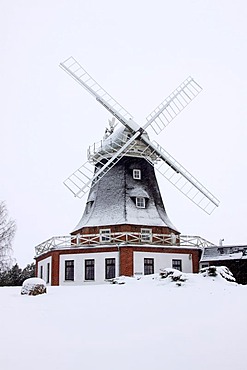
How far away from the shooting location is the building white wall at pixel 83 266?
29.0m

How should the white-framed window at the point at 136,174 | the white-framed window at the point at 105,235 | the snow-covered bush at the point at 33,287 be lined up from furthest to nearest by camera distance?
the white-framed window at the point at 136,174
the white-framed window at the point at 105,235
the snow-covered bush at the point at 33,287

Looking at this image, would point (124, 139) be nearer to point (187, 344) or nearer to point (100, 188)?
point (100, 188)

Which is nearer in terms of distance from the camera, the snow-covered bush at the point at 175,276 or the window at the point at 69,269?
the snow-covered bush at the point at 175,276

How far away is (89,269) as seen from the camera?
29.5 m

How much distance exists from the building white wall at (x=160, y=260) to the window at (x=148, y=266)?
166 millimetres

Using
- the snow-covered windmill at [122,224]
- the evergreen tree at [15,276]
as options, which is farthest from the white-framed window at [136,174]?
the evergreen tree at [15,276]

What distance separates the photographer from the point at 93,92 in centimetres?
3231

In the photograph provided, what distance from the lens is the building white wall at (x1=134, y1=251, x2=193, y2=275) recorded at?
95.0 feet

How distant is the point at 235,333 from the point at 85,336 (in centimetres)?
354

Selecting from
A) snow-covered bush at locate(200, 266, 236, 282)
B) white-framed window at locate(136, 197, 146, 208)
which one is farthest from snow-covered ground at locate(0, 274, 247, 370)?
white-framed window at locate(136, 197, 146, 208)

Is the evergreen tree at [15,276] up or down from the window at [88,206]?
down

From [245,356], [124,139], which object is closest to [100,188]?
[124,139]

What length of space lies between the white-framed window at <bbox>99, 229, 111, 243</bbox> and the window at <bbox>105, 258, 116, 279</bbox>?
1.19 metres

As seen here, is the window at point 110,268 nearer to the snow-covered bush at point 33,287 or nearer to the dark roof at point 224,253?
the dark roof at point 224,253
